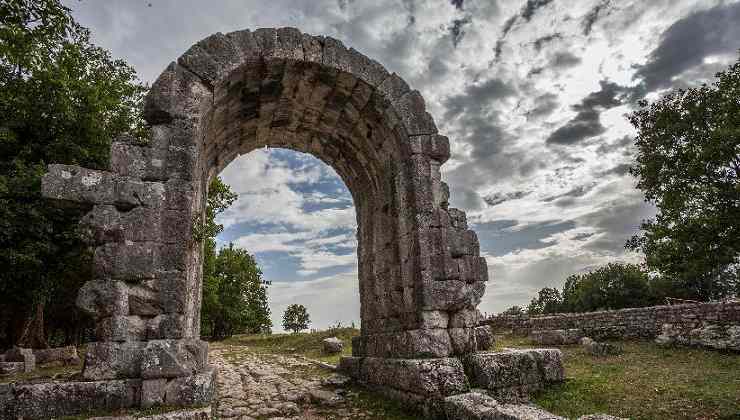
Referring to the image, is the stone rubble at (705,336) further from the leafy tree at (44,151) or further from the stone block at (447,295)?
the leafy tree at (44,151)

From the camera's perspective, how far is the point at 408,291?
22.3 feet

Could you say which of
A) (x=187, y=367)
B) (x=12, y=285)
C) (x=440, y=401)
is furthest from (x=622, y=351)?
(x=12, y=285)

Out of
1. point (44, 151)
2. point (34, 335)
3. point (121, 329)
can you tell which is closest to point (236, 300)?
point (34, 335)

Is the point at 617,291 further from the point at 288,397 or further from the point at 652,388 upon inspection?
the point at 288,397

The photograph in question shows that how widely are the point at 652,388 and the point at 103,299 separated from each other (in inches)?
324

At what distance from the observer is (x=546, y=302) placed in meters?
53.1

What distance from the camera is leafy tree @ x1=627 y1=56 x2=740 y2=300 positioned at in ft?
56.5

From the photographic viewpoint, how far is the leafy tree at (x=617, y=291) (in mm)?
37344

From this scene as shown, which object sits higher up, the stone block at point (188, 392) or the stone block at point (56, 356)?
the stone block at point (188, 392)

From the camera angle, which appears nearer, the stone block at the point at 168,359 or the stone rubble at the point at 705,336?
the stone block at the point at 168,359

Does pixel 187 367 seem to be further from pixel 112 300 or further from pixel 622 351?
pixel 622 351

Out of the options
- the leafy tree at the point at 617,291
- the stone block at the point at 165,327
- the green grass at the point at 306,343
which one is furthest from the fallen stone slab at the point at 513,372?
the leafy tree at the point at 617,291

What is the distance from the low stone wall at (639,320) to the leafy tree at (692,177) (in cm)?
543

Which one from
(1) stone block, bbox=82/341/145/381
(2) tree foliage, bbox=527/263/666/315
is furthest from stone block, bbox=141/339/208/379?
(2) tree foliage, bbox=527/263/666/315
